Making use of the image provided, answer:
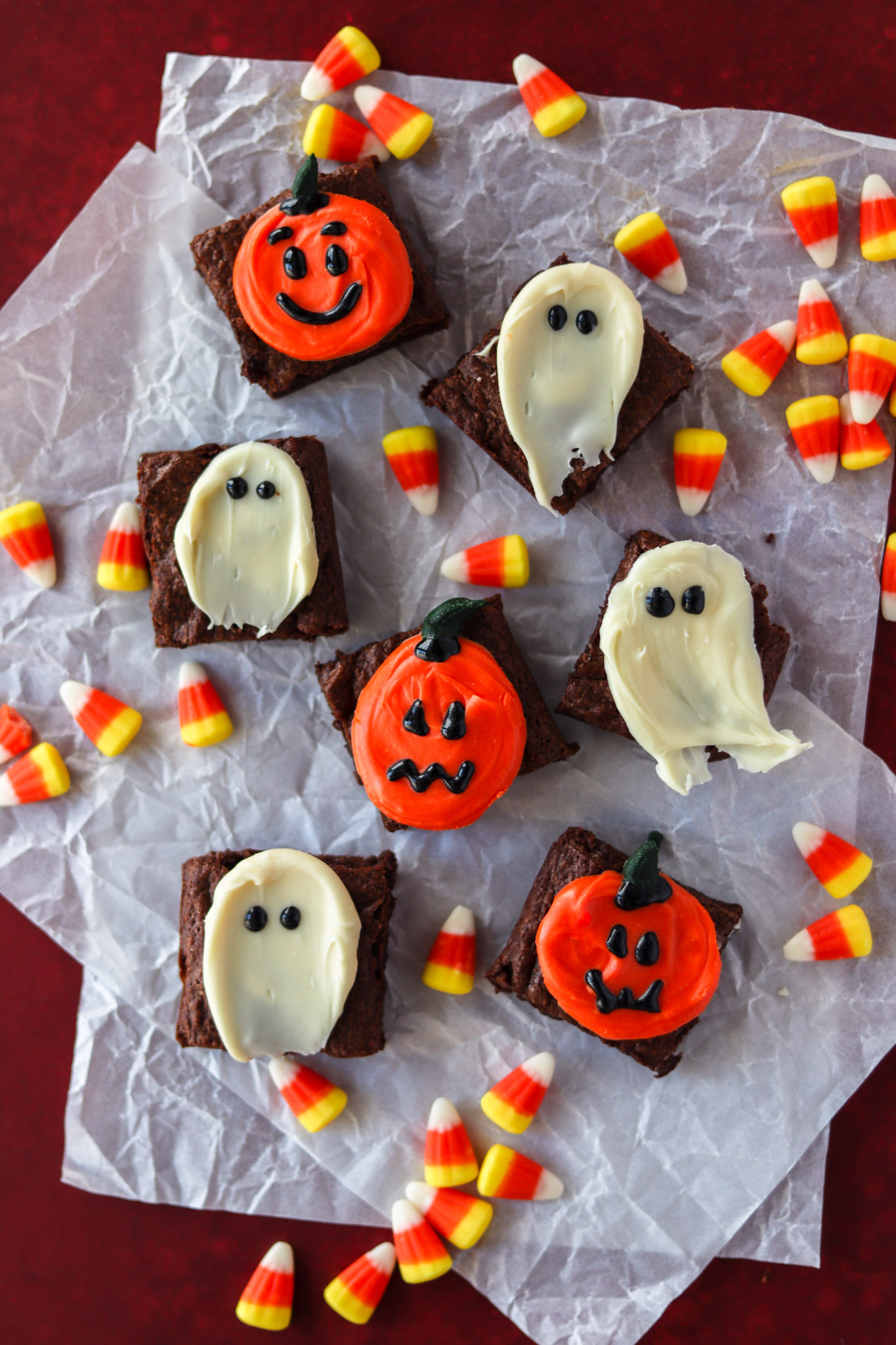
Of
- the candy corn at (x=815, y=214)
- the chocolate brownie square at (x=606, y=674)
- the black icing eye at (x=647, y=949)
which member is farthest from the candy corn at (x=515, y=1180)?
the candy corn at (x=815, y=214)

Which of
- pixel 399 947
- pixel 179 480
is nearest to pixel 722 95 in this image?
pixel 179 480

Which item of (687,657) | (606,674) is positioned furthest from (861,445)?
(606,674)

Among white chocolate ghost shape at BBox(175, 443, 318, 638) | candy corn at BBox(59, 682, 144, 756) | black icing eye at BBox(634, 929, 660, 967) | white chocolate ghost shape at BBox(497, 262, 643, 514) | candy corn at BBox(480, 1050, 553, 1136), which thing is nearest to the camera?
black icing eye at BBox(634, 929, 660, 967)

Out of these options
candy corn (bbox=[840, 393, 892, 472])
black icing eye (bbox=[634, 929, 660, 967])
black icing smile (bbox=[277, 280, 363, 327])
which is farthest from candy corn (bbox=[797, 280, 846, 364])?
black icing eye (bbox=[634, 929, 660, 967])

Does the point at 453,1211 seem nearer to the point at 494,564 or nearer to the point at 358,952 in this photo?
the point at 358,952

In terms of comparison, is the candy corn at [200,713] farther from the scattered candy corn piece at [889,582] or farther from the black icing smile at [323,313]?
the scattered candy corn piece at [889,582]

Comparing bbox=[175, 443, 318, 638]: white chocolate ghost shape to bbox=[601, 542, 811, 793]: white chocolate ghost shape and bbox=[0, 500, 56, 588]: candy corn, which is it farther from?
bbox=[601, 542, 811, 793]: white chocolate ghost shape
